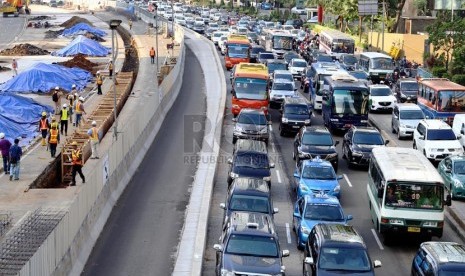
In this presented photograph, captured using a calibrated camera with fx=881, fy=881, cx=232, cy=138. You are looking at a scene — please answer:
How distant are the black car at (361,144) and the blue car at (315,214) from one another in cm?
1048

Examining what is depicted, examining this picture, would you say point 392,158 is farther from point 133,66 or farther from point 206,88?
point 133,66

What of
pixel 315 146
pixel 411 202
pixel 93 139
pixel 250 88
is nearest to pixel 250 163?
pixel 315 146

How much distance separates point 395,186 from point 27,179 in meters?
14.9

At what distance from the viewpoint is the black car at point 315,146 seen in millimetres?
36625

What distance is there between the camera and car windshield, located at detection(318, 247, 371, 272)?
71.5 ft

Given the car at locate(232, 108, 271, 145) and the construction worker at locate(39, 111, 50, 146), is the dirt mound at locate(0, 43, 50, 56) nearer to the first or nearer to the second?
the construction worker at locate(39, 111, 50, 146)

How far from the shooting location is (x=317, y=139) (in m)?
37.7

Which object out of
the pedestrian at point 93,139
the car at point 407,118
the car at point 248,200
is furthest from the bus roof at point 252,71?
the car at point 248,200

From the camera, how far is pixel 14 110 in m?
48.7

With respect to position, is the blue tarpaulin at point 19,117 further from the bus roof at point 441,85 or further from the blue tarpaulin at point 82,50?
the blue tarpaulin at point 82,50

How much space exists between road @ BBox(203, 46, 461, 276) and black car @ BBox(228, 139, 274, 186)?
1.08 m

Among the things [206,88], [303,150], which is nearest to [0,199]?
[303,150]

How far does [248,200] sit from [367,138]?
491 inches

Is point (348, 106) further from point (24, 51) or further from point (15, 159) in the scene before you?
point (24, 51)
